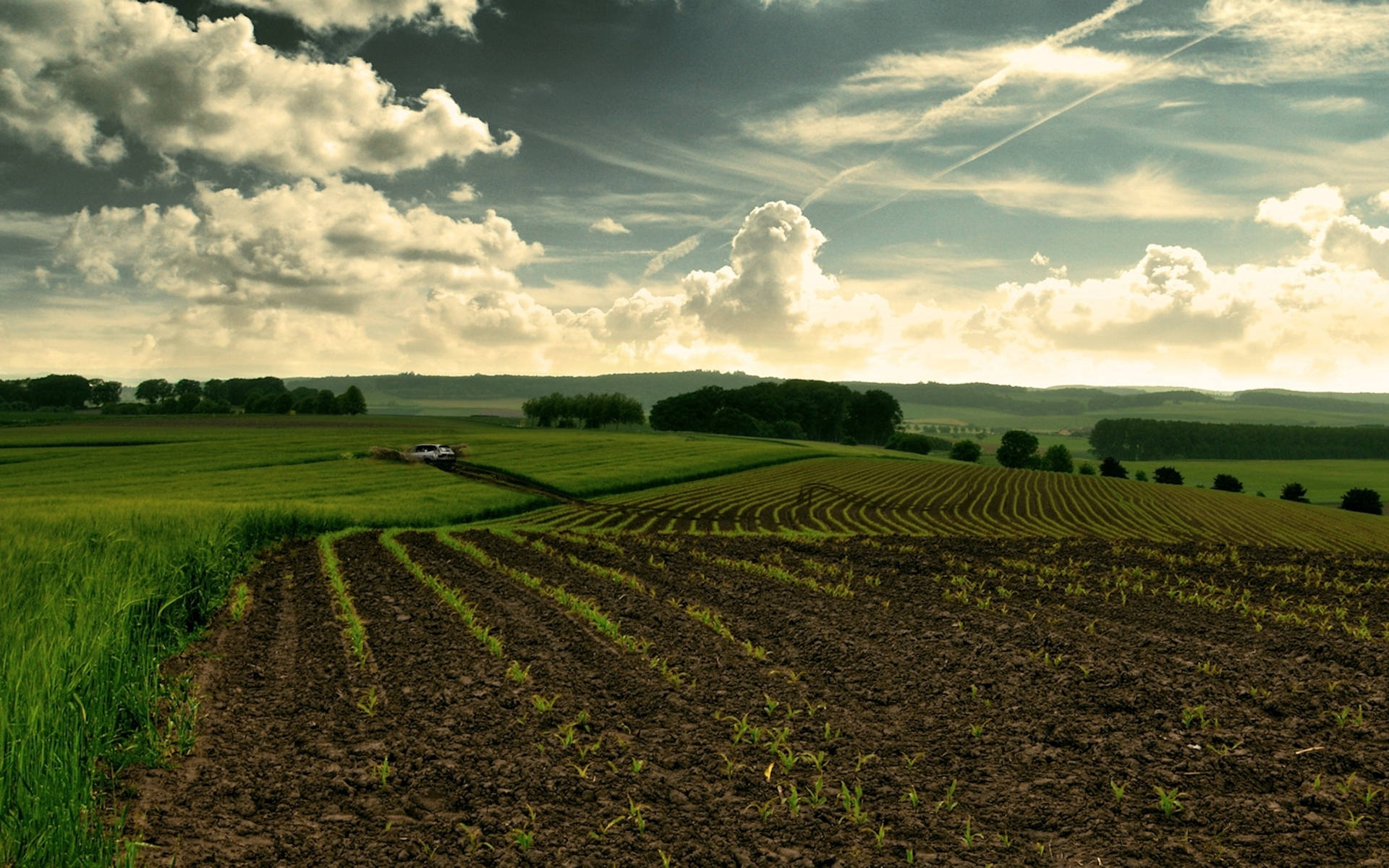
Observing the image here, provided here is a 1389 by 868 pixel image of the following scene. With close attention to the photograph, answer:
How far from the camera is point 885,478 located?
74.4m

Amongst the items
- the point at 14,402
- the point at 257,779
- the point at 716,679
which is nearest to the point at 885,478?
the point at 716,679

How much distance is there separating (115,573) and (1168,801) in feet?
52.2

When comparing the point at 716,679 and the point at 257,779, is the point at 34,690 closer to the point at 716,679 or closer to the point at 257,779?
the point at 257,779

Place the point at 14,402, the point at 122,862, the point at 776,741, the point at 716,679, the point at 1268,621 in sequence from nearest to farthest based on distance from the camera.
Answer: the point at 122,862, the point at 776,741, the point at 716,679, the point at 1268,621, the point at 14,402

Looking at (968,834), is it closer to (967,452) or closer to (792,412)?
(967,452)

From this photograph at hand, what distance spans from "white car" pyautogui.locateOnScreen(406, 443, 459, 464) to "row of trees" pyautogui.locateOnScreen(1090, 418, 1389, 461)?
16458 cm

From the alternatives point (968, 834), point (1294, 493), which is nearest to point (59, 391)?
point (968, 834)

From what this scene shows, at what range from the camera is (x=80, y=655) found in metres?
8.95

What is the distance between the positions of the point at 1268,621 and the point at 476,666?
56.2 feet

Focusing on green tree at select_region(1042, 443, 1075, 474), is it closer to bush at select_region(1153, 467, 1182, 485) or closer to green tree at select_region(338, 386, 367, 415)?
bush at select_region(1153, 467, 1182, 485)

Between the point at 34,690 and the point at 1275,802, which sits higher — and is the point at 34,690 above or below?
above

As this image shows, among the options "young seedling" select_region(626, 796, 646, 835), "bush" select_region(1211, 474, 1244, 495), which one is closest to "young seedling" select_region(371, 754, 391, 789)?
"young seedling" select_region(626, 796, 646, 835)

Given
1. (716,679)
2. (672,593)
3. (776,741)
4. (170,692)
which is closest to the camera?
(776,741)

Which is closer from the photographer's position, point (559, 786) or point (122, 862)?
point (122, 862)
